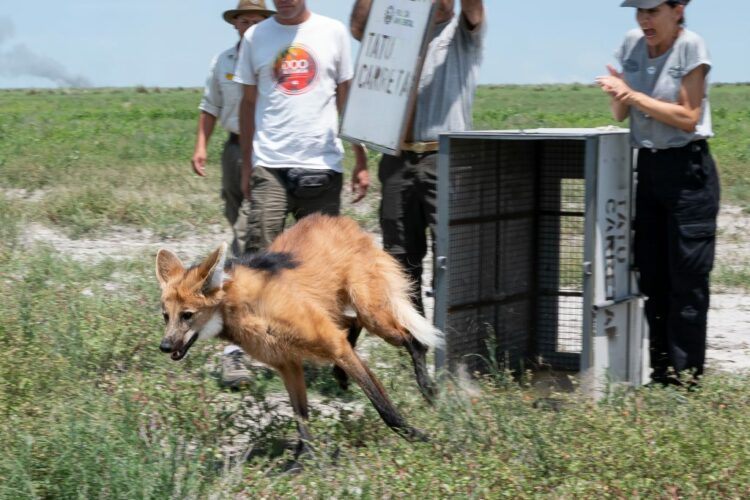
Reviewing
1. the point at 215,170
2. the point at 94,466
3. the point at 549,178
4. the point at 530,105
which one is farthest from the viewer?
the point at 530,105

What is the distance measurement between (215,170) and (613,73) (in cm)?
996

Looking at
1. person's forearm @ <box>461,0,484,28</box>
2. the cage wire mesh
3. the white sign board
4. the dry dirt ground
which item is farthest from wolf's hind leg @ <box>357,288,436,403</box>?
the dry dirt ground

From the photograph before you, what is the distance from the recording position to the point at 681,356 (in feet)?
18.6

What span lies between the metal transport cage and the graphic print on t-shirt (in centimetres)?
89

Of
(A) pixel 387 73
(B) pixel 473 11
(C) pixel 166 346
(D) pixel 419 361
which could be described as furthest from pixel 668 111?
(C) pixel 166 346

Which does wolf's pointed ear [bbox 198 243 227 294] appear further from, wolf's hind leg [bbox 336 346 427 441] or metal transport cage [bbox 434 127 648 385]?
metal transport cage [bbox 434 127 648 385]

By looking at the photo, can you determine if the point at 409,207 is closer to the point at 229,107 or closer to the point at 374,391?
the point at 374,391

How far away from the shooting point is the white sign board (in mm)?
5762

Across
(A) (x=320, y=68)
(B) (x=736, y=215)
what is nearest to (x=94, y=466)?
(A) (x=320, y=68)

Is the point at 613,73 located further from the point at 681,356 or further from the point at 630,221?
the point at 681,356

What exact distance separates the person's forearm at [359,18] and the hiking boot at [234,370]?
186cm

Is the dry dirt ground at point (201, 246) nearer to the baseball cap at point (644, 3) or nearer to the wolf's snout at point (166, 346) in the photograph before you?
the baseball cap at point (644, 3)

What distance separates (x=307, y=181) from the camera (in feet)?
20.3

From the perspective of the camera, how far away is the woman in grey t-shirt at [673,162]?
5.39 metres
